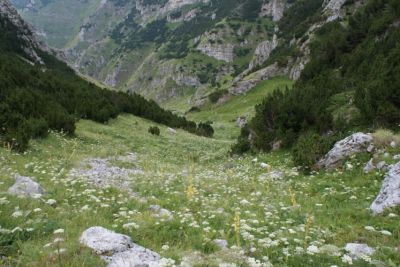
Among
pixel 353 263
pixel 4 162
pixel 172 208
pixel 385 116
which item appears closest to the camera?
pixel 353 263

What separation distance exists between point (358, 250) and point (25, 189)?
798 cm

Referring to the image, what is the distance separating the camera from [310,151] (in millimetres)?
16484

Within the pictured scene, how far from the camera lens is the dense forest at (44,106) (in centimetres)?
1911

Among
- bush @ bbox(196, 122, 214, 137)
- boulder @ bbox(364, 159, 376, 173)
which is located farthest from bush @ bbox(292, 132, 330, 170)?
bush @ bbox(196, 122, 214, 137)

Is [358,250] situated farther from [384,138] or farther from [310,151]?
[310,151]

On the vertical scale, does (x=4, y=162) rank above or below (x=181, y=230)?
below

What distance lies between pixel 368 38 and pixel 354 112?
15.3 meters

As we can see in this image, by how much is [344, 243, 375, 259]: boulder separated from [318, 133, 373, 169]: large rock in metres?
8.39

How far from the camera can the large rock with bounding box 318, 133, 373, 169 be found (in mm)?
14898

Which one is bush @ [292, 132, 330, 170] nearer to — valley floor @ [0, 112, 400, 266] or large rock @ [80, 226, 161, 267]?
valley floor @ [0, 112, 400, 266]

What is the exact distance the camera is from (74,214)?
8.27 m

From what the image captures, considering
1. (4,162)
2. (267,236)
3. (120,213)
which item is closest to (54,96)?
(4,162)

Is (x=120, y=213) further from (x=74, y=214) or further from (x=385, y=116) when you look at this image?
(x=385, y=116)

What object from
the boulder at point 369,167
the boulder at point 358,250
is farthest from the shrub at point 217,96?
the boulder at point 358,250
